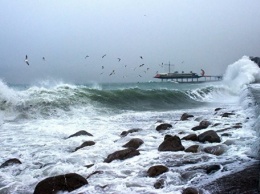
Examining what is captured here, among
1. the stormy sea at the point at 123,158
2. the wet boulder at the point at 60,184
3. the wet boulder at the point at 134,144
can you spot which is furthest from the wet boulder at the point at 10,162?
the wet boulder at the point at 134,144

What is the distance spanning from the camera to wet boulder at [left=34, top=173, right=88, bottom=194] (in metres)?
4.68

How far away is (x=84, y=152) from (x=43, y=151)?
1149mm

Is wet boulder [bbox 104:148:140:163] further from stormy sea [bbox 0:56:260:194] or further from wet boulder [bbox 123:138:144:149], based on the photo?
wet boulder [bbox 123:138:144:149]

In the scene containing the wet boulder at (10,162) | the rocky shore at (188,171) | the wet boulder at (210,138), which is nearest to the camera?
the rocky shore at (188,171)

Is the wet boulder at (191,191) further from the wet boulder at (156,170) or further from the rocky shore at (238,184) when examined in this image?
the wet boulder at (156,170)

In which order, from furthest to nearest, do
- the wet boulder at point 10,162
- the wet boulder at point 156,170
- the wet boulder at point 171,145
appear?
the wet boulder at point 171,145 < the wet boulder at point 10,162 < the wet boulder at point 156,170

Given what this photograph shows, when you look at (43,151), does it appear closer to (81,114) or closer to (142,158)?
(142,158)

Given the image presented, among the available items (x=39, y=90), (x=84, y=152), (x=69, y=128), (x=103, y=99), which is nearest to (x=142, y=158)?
(x=84, y=152)

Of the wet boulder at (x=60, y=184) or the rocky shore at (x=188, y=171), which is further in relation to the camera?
the wet boulder at (x=60, y=184)

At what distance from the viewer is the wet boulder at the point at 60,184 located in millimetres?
4680

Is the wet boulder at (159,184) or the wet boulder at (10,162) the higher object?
the wet boulder at (159,184)

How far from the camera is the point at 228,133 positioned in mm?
8203

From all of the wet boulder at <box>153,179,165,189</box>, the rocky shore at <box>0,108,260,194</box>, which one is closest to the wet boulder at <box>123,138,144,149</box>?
the rocky shore at <box>0,108,260,194</box>

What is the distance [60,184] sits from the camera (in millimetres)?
4777
